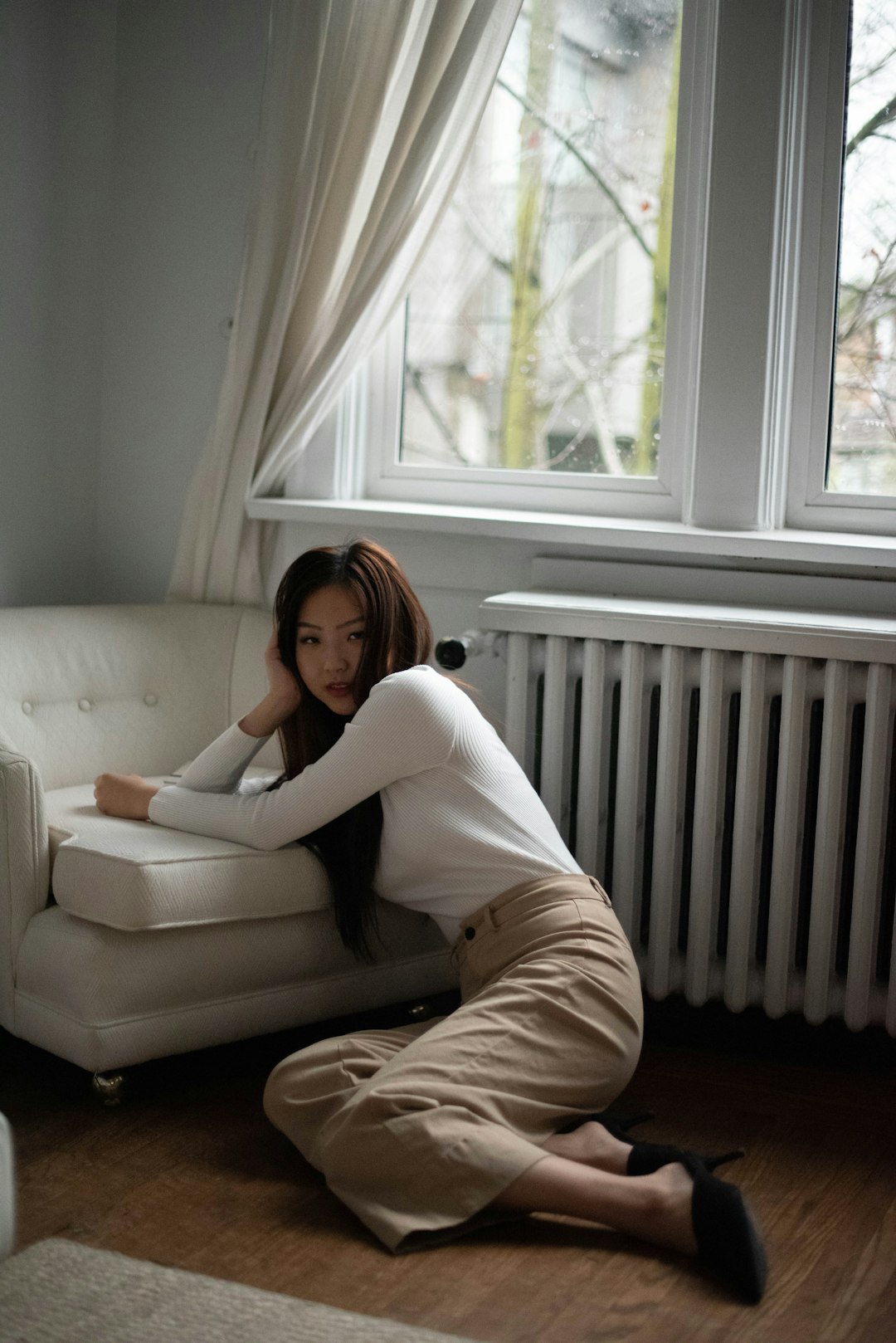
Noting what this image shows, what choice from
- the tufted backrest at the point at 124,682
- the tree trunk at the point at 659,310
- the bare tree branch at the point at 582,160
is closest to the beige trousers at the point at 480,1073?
the tufted backrest at the point at 124,682

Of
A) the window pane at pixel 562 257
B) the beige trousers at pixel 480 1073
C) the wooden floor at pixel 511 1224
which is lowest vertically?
the wooden floor at pixel 511 1224

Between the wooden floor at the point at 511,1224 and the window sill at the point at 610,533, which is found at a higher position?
the window sill at the point at 610,533

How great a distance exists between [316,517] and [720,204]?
98cm

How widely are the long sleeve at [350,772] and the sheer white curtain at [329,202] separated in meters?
0.86

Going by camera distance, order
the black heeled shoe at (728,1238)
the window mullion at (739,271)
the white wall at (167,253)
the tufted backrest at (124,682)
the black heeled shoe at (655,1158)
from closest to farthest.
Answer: the black heeled shoe at (728,1238), the black heeled shoe at (655,1158), the window mullion at (739,271), the tufted backrest at (124,682), the white wall at (167,253)

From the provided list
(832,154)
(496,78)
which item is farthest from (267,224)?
(832,154)

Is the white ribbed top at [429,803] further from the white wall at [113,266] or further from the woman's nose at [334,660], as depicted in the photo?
the white wall at [113,266]

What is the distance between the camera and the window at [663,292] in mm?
2422

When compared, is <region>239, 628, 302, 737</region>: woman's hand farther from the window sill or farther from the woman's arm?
the window sill

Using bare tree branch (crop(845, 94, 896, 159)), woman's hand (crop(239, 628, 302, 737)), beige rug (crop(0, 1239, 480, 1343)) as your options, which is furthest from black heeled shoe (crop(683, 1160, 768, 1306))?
bare tree branch (crop(845, 94, 896, 159))

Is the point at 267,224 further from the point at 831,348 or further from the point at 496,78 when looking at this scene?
the point at 831,348

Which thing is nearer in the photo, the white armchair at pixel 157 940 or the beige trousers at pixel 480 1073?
the beige trousers at pixel 480 1073

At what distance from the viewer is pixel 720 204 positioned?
242 cm

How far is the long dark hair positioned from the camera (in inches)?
83.3
